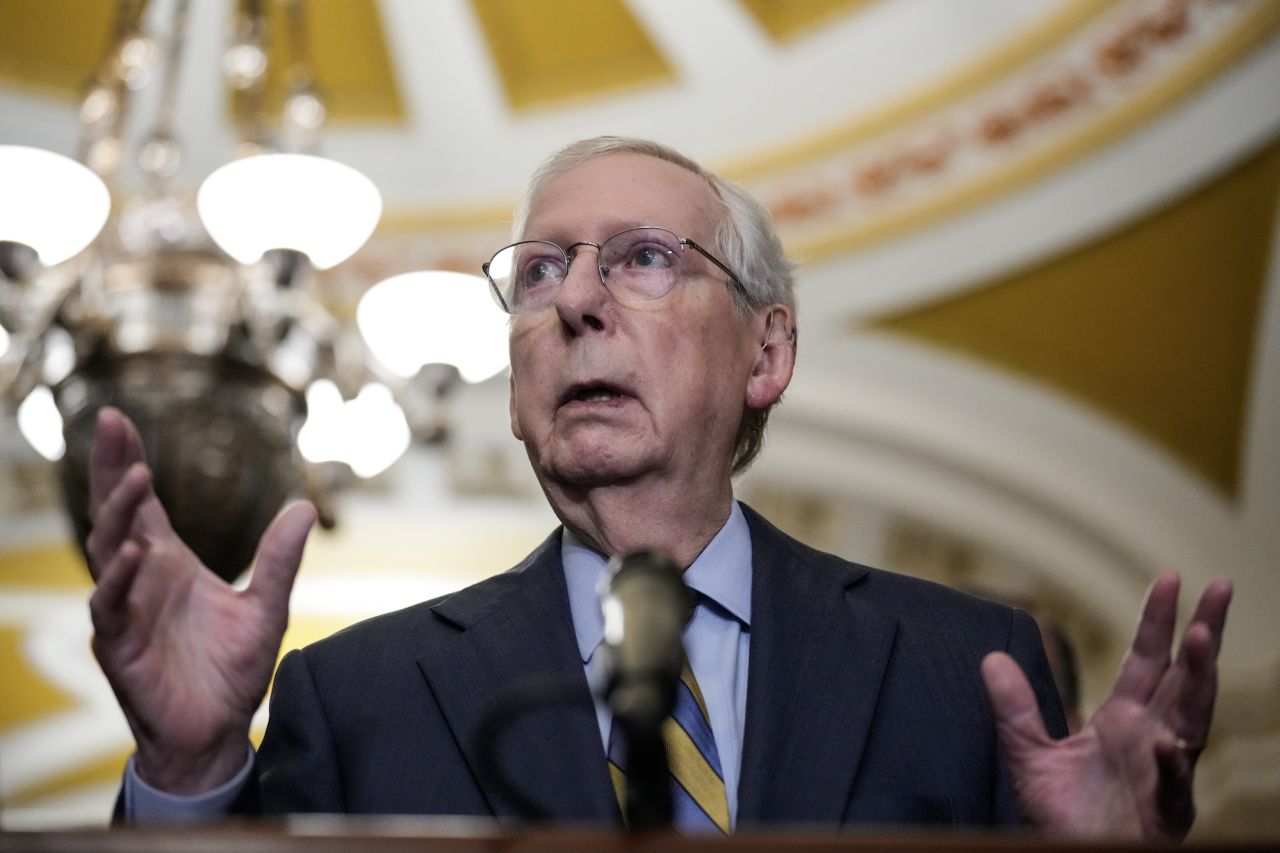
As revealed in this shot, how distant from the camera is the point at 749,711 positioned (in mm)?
1726

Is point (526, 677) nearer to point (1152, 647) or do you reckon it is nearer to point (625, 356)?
point (625, 356)

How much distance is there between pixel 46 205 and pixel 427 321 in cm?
111

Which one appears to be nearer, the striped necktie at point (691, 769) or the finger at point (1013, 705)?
the finger at point (1013, 705)

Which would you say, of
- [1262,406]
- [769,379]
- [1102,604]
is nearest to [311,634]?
[1102,604]

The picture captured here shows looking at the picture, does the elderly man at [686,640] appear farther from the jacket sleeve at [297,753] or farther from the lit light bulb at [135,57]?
the lit light bulb at [135,57]

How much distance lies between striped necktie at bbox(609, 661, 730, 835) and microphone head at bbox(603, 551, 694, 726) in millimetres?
390

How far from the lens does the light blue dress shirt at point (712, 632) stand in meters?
1.70

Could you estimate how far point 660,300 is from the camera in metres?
2.04

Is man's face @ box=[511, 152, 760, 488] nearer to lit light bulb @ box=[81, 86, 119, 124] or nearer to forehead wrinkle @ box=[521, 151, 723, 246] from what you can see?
forehead wrinkle @ box=[521, 151, 723, 246]

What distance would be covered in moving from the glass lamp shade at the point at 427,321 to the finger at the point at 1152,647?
345 centimetres

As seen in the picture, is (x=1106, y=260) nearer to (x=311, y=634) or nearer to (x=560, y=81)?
(x=560, y=81)

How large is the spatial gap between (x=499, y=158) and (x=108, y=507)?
6339 mm

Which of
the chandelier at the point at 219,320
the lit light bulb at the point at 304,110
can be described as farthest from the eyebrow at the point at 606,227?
the lit light bulb at the point at 304,110

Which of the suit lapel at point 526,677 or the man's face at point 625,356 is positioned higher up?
the man's face at point 625,356
